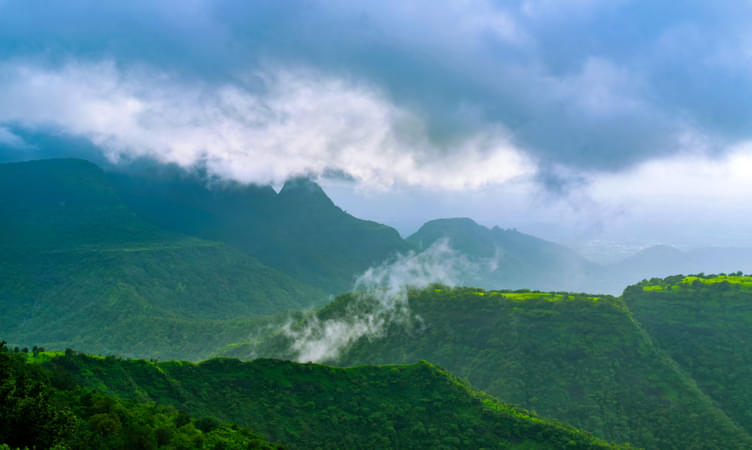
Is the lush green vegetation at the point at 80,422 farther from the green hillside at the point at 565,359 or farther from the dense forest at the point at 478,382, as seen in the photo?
the green hillside at the point at 565,359

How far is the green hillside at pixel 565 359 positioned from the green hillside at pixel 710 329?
20.8 ft

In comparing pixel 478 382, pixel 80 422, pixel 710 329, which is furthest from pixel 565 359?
pixel 80 422

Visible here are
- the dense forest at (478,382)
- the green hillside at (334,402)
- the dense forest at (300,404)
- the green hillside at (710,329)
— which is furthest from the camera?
the green hillside at (710,329)

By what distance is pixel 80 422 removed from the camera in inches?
1635

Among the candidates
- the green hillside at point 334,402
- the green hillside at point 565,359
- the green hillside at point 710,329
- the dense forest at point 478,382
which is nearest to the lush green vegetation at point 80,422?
the dense forest at point 478,382

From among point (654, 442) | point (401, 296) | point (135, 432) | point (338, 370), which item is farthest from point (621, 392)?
point (135, 432)

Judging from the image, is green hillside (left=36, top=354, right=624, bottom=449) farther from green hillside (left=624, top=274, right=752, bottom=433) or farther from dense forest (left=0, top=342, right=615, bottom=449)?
green hillside (left=624, top=274, right=752, bottom=433)

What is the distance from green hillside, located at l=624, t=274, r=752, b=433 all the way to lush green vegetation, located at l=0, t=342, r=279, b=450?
96.9 m

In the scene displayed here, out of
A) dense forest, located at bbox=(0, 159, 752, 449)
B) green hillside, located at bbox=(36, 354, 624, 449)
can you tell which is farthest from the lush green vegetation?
green hillside, located at bbox=(36, 354, 624, 449)

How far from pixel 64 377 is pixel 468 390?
69.6 m

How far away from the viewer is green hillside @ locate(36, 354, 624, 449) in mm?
74125

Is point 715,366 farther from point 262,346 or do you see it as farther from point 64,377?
point 262,346

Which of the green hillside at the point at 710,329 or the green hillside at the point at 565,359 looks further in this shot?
the green hillside at the point at 710,329

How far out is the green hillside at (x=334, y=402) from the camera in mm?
74125
